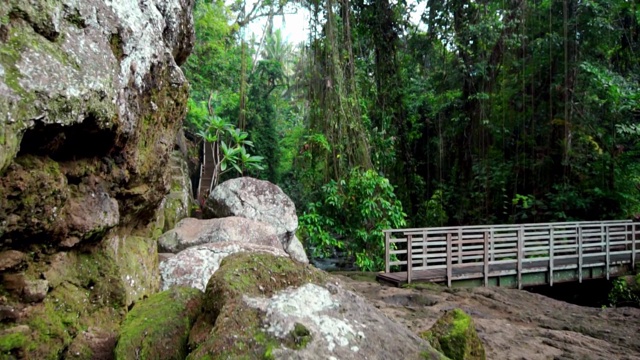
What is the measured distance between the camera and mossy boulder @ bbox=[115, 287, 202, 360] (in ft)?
7.85

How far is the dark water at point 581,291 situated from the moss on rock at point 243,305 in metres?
9.80

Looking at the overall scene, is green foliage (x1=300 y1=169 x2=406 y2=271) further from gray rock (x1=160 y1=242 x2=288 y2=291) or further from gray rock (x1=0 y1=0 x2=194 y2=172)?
gray rock (x1=0 y1=0 x2=194 y2=172)

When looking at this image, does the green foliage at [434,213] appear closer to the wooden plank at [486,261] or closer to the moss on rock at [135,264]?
the wooden plank at [486,261]

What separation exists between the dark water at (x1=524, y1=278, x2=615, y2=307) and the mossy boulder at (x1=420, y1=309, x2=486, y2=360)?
8.15 m

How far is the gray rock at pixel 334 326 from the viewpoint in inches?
84.2

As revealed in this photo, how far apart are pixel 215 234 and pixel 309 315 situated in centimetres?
407

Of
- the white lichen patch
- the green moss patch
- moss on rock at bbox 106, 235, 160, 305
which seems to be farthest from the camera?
moss on rock at bbox 106, 235, 160, 305

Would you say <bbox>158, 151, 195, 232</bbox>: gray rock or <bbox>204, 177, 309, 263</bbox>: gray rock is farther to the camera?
<bbox>204, 177, 309, 263</bbox>: gray rock

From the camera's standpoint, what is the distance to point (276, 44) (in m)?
27.0

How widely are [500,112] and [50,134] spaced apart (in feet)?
47.9

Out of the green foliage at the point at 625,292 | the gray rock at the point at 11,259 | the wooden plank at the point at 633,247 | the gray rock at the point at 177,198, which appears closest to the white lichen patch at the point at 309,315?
the gray rock at the point at 11,259

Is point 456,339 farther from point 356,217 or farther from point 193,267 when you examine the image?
point 356,217

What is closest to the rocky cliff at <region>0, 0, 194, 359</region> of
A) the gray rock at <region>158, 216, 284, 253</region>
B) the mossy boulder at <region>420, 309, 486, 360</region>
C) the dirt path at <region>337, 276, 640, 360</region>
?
the gray rock at <region>158, 216, 284, 253</region>

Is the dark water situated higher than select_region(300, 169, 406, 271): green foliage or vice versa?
select_region(300, 169, 406, 271): green foliage
